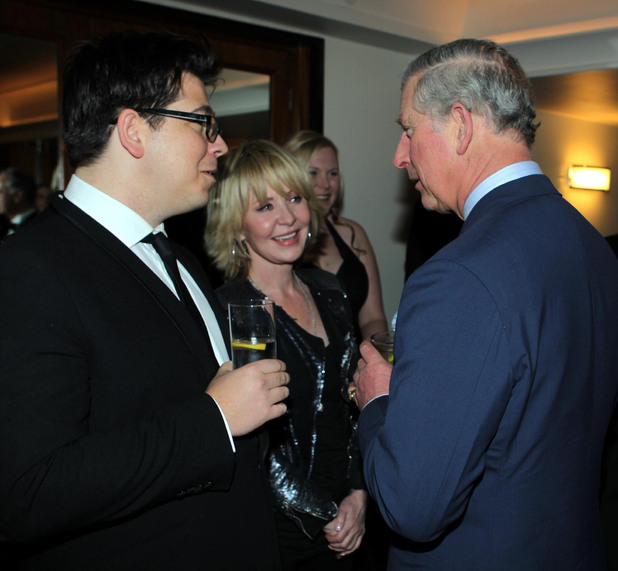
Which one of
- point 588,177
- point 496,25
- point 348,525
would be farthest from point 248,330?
point 588,177

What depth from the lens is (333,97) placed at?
12.1 ft

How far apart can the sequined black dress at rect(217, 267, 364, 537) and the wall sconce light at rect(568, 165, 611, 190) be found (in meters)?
5.52

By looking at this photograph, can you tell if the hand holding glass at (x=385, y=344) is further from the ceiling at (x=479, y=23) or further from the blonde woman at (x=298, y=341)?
the ceiling at (x=479, y=23)

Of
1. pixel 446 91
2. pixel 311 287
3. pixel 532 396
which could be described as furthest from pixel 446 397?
pixel 311 287

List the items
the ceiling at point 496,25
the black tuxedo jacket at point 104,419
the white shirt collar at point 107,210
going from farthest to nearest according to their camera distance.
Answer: the ceiling at point 496,25
the white shirt collar at point 107,210
the black tuxedo jacket at point 104,419

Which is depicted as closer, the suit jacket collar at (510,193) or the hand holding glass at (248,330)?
the suit jacket collar at (510,193)

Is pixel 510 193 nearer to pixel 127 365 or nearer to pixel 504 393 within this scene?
pixel 504 393

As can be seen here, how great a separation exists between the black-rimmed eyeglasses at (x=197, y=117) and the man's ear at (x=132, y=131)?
21 mm

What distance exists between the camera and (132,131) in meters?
1.27

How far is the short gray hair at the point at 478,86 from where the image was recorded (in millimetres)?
1161

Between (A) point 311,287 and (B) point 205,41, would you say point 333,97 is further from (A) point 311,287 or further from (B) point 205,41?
(B) point 205,41

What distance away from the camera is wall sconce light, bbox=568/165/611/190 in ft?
21.7

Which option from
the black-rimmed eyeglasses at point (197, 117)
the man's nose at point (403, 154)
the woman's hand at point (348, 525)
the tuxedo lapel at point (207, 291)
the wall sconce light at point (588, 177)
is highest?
the wall sconce light at point (588, 177)

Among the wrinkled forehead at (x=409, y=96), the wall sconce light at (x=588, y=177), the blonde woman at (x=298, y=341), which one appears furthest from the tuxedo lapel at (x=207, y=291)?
the wall sconce light at (x=588, y=177)
